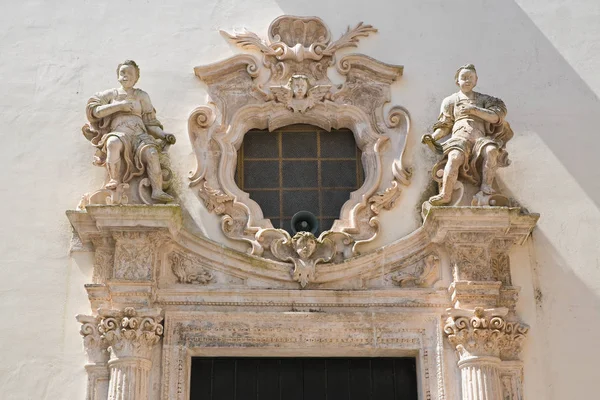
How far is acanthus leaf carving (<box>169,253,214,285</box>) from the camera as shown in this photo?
34.9 ft

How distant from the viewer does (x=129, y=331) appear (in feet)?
33.3

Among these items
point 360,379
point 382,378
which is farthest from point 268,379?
point 382,378

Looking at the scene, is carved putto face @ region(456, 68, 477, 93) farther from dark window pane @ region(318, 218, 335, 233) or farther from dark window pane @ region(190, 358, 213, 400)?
dark window pane @ region(190, 358, 213, 400)

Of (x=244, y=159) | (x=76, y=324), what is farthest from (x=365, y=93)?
(x=76, y=324)

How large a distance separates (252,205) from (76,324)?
6.55 ft

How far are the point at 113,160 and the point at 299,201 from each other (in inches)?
74.2

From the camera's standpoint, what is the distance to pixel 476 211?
34.5 ft

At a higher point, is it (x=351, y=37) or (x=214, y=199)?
(x=351, y=37)

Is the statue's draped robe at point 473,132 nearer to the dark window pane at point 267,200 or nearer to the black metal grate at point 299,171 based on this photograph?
the black metal grate at point 299,171

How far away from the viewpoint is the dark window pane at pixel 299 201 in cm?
1127

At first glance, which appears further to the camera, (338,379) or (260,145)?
(260,145)

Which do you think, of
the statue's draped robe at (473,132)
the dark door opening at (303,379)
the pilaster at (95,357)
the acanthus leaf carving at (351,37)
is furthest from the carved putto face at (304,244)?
the acanthus leaf carving at (351,37)

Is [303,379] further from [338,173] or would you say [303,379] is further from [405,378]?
[338,173]

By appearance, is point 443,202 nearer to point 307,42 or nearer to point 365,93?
point 365,93
